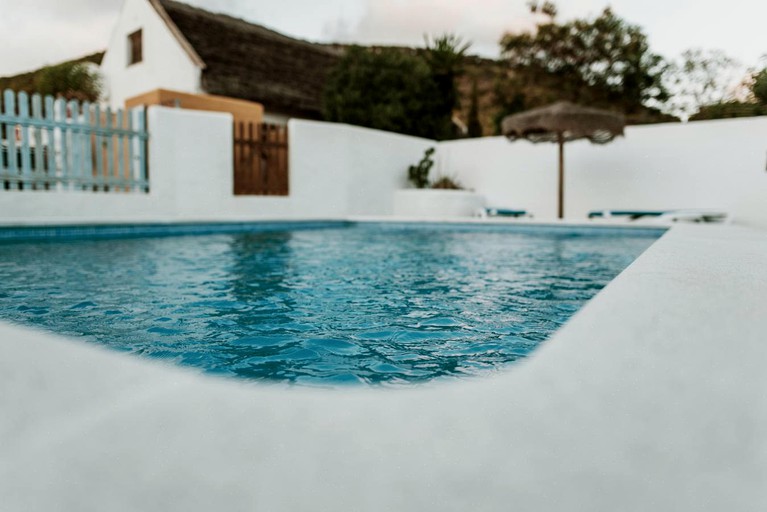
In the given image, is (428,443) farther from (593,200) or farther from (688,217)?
(593,200)

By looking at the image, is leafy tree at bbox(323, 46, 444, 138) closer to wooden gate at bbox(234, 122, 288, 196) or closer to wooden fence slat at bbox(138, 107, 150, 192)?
wooden gate at bbox(234, 122, 288, 196)

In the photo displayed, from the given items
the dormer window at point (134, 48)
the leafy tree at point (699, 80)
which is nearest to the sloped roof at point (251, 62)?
the dormer window at point (134, 48)

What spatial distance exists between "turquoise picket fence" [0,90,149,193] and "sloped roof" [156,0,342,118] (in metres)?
7.55

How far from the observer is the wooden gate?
35.8ft

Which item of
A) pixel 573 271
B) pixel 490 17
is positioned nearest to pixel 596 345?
pixel 573 271

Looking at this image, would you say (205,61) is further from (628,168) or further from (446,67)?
(628,168)

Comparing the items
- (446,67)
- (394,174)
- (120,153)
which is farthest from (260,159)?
(446,67)

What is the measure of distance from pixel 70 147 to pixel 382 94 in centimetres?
1066

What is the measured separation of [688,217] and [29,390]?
10.9 metres

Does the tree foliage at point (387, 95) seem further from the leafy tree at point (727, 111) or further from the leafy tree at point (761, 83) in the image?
the leafy tree at point (761, 83)

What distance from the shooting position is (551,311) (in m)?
3.16

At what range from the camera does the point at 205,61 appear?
54.4ft

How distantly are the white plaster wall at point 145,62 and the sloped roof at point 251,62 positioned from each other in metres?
0.50

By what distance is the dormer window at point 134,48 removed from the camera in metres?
18.6
